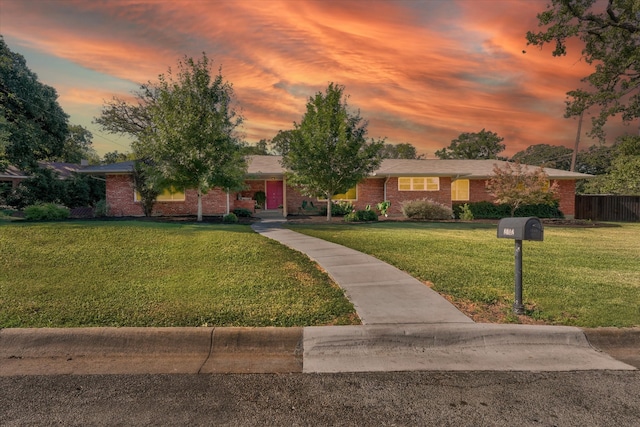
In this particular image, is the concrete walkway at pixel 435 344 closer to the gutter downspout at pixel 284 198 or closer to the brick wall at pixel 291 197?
the brick wall at pixel 291 197

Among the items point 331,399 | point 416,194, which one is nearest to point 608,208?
point 416,194

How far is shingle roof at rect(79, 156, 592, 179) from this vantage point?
22.2 meters

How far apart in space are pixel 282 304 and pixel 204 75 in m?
14.1

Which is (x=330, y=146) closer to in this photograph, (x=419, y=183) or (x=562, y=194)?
(x=419, y=183)

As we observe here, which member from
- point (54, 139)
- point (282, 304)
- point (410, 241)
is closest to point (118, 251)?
point (282, 304)

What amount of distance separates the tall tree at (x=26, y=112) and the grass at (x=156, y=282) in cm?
1422

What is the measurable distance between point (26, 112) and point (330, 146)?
1755 centimetres

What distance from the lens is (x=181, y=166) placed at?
53.0ft

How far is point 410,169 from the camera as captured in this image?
2467 centimetres

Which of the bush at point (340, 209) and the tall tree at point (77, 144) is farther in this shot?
the tall tree at point (77, 144)

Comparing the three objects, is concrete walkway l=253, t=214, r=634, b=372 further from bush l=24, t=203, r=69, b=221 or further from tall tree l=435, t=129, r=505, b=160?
tall tree l=435, t=129, r=505, b=160

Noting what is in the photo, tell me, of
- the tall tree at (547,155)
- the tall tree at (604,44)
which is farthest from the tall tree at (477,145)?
the tall tree at (604,44)

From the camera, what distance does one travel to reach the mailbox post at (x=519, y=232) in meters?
4.85

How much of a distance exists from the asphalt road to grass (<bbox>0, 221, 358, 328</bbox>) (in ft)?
3.73
